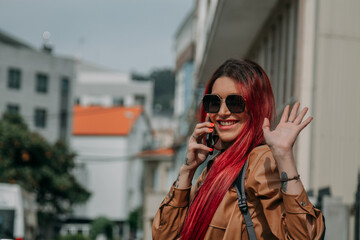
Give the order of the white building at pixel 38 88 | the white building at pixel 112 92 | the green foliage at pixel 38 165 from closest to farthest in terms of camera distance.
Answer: the green foliage at pixel 38 165
the white building at pixel 38 88
the white building at pixel 112 92

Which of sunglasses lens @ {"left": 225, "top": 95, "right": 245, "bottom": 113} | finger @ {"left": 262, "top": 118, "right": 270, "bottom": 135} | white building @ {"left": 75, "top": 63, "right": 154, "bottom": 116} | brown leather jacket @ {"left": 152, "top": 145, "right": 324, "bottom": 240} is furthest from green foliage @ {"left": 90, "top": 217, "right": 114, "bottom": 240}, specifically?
finger @ {"left": 262, "top": 118, "right": 270, "bottom": 135}

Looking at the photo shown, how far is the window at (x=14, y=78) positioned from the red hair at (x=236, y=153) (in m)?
55.8

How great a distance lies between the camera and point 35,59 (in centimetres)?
5919

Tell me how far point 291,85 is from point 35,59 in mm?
49423

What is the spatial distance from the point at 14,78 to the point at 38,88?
7.94 ft

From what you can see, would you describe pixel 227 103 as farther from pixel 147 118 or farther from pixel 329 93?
pixel 147 118

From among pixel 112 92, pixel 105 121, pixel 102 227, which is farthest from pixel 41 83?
pixel 112 92

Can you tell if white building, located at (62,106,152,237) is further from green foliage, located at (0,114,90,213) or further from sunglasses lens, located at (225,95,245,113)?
sunglasses lens, located at (225,95,245,113)

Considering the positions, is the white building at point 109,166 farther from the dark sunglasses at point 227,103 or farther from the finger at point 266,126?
the finger at point 266,126

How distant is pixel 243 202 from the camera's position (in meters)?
3.07

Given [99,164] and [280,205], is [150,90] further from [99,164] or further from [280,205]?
[280,205]

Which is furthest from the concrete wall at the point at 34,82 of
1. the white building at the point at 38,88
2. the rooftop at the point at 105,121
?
the rooftop at the point at 105,121

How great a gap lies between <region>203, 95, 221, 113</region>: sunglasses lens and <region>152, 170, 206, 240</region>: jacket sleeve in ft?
1.22

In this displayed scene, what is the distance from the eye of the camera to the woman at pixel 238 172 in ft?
9.77
